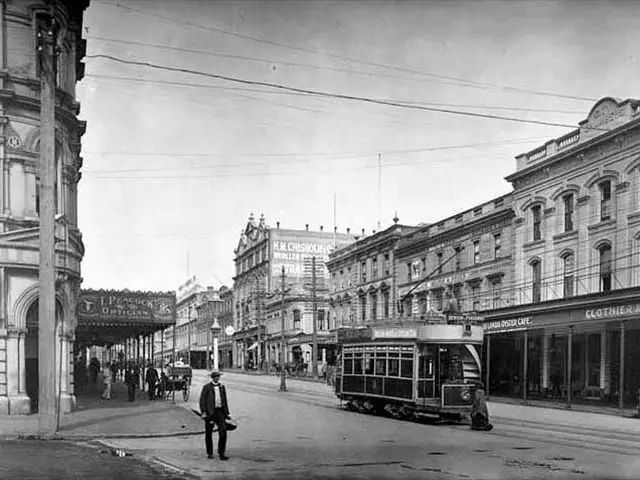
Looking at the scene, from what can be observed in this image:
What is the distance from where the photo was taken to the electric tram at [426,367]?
867 inches

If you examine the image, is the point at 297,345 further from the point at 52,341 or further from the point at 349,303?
the point at 52,341

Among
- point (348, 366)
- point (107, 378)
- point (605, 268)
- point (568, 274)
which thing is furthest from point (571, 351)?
point (107, 378)

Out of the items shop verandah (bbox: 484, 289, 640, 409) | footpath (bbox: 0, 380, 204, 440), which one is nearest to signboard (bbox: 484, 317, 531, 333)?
shop verandah (bbox: 484, 289, 640, 409)

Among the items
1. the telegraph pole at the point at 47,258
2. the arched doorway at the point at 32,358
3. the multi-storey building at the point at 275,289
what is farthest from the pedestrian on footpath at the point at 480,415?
the multi-storey building at the point at 275,289

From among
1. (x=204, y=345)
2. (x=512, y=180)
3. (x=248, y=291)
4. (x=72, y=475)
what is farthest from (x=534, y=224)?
(x=204, y=345)

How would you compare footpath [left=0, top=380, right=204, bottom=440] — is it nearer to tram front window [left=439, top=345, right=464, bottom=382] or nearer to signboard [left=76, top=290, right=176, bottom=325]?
signboard [left=76, top=290, right=176, bottom=325]

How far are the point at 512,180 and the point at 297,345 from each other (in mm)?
44094

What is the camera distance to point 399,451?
14930mm

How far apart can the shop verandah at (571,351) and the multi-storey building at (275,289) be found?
130 ft

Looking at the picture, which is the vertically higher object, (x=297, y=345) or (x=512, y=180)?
(x=512, y=180)

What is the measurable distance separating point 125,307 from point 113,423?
9234 mm

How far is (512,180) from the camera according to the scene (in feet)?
127

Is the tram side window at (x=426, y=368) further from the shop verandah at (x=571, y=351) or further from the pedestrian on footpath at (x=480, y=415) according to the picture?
the shop verandah at (x=571, y=351)

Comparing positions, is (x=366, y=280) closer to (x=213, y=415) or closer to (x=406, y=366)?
(x=406, y=366)
